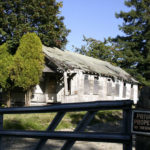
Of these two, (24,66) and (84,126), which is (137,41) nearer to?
(24,66)

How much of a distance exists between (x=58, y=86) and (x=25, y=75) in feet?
13.1

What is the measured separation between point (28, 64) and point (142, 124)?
591 inches

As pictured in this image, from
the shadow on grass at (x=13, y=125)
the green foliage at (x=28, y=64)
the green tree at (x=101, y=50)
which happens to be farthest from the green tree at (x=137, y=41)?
the shadow on grass at (x=13, y=125)

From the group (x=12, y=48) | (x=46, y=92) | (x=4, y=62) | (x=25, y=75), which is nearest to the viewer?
(x=25, y=75)

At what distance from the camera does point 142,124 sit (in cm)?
202

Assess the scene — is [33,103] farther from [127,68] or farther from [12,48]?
[127,68]

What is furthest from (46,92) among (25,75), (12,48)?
(12,48)

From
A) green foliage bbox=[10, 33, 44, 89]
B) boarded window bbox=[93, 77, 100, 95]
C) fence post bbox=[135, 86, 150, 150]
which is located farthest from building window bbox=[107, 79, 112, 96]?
fence post bbox=[135, 86, 150, 150]

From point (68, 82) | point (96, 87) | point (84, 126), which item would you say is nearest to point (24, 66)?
point (68, 82)

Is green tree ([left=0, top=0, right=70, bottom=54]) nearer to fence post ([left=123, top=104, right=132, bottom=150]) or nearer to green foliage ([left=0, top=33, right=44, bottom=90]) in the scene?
green foliage ([left=0, top=33, right=44, bottom=90])

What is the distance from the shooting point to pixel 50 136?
255 cm

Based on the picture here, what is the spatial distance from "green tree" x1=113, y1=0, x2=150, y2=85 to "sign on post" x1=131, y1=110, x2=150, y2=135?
3736 centimetres

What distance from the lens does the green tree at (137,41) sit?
3912 cm

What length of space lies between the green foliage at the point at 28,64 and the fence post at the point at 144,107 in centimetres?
1458
